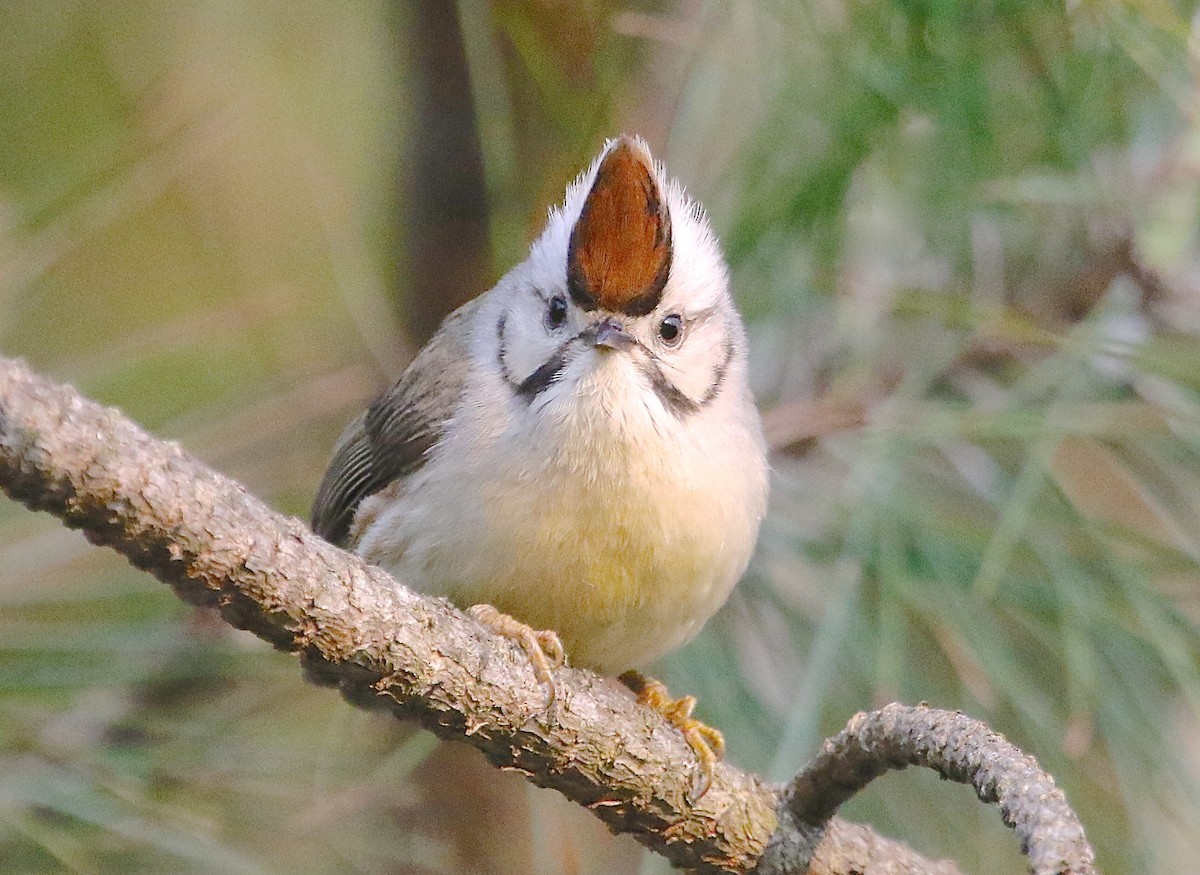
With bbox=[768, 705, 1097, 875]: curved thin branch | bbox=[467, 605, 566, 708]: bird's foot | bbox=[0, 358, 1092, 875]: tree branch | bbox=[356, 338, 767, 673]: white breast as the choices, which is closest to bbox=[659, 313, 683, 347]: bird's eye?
bbox=[356, 338, 767, 673]: white breast

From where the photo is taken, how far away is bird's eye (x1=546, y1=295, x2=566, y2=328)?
2.18m

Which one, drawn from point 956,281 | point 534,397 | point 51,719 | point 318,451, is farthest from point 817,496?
point 51,719

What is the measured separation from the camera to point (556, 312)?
2.20m

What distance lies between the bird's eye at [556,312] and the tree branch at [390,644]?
59 centimetres

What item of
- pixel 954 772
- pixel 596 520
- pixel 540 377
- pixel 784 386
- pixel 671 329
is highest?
pixel 784 386

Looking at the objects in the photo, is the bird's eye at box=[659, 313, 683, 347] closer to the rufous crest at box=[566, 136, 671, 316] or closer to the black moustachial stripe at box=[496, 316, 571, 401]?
the rufous crest at box=[566, 136, 671, 316]

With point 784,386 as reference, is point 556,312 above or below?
below

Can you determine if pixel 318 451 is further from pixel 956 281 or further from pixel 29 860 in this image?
pixel 956 281

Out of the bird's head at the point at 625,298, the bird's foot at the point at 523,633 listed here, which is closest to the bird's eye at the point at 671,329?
the bird's head at the point at 625,298

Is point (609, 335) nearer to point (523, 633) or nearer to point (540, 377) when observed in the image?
point (540, 377)

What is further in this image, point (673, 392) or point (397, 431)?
point (397, 431)

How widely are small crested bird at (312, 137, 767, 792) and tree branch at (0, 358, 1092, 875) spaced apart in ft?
0.34

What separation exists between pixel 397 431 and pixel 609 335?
1.72 ft

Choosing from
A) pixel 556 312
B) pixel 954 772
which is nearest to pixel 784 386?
pixel 556 312
